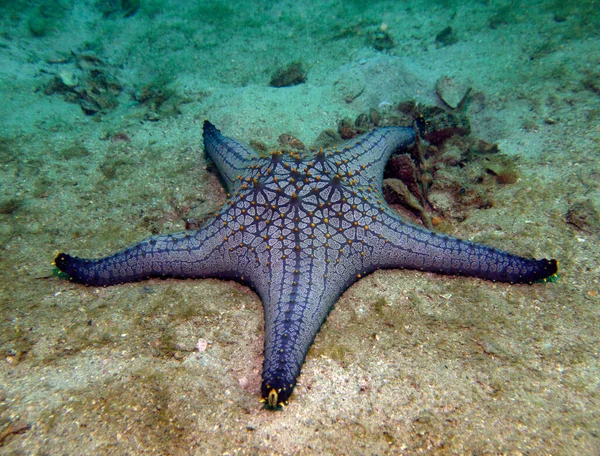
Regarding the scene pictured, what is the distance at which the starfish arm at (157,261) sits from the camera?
3.82m

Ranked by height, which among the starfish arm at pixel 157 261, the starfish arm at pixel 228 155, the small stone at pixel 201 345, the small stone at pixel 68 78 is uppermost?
the small stone at pixel 68 78

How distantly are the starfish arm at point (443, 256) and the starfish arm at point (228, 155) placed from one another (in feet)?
6.71

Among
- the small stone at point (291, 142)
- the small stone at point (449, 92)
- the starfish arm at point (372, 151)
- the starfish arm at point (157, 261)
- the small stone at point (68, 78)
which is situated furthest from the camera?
the small stone at point (68, 78)

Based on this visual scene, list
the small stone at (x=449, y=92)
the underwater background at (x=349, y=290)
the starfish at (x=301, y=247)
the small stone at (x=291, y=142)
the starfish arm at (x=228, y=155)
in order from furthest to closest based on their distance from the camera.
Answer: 1. the small stone at (x=449, y=92)
2. the small stone at (x=291, y=142)
3. the starfish arm at (x=228, y=155)
4. the starfish at (x=301, y=247)
5. the underwater background at (x=349, y=290)

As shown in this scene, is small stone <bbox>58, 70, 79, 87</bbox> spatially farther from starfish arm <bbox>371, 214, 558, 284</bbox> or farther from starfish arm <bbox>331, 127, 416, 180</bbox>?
starfish arm <bbox>371, 214, 558, 284</bbox>

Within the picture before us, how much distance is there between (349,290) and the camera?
3885 millimetres

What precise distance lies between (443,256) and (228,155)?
3267mm

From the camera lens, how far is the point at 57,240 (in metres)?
4.68

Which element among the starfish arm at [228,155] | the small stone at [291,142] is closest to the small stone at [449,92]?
the small stone at [291,142]

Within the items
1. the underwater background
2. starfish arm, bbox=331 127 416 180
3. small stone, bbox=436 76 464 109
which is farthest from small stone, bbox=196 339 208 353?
small stone, bbox=436 76 464 109

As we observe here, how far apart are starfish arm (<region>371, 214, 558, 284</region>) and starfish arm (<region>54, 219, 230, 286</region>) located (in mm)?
1867

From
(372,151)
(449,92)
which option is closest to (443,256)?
(372,151)

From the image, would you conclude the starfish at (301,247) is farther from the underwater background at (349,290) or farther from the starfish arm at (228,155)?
the starfish arm at (228,155)

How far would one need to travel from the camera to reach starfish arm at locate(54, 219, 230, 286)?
3816mm
